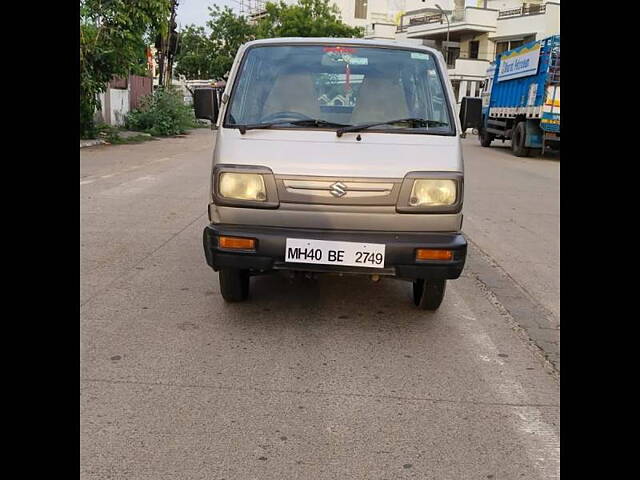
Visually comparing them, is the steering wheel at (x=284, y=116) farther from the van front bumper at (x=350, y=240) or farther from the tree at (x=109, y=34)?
the tree at (x=109, y=34)

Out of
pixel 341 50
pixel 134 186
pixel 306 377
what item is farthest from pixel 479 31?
pixel 306 377

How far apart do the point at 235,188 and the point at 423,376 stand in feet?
5.38

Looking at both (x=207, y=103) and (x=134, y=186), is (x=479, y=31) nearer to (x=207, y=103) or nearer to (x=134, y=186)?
(x=134, y=186)

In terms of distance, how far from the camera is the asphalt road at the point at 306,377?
2.77 m

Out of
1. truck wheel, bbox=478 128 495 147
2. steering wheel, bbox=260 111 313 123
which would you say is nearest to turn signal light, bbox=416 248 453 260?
steering wheel, bbox=260 111 313 123

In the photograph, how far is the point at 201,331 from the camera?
4.22 metres

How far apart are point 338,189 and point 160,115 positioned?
2193 centimetres

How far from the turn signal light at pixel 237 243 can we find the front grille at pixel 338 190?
335mm

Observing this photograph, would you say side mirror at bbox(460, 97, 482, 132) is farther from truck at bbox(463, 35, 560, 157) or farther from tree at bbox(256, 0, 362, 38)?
tree at bbox(256, 0, 362, 38)

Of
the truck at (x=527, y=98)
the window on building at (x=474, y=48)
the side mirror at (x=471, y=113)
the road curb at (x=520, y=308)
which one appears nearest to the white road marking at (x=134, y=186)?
the road curb at (x=520, y=308)
